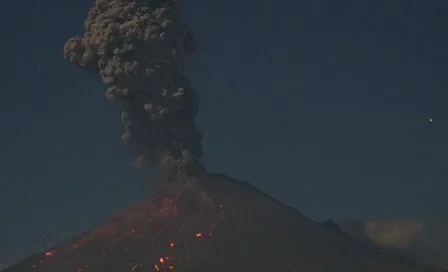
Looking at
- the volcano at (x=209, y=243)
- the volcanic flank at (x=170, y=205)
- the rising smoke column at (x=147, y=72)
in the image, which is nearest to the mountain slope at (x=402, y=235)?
the volcano at (x=209, y=243)

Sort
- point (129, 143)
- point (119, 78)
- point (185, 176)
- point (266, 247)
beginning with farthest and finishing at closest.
→ 1. point (129, 143)
2. point (119, 78)
3. point (185, 176)
4. point (266, 247)

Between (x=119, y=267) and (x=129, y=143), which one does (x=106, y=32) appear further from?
(x=119, y=267)

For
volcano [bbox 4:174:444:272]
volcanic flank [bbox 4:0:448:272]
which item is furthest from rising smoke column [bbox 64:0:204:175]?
volcano [bbox 4:174:444:272]

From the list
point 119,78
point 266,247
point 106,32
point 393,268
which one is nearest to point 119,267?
point 266,247

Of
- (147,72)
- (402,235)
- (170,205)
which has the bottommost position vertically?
(170,205)

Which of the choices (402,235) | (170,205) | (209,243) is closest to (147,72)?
(170,205)

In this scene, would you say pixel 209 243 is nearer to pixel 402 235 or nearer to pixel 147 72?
pixel 147 72

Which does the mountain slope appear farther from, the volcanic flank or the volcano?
the volcanic flank
